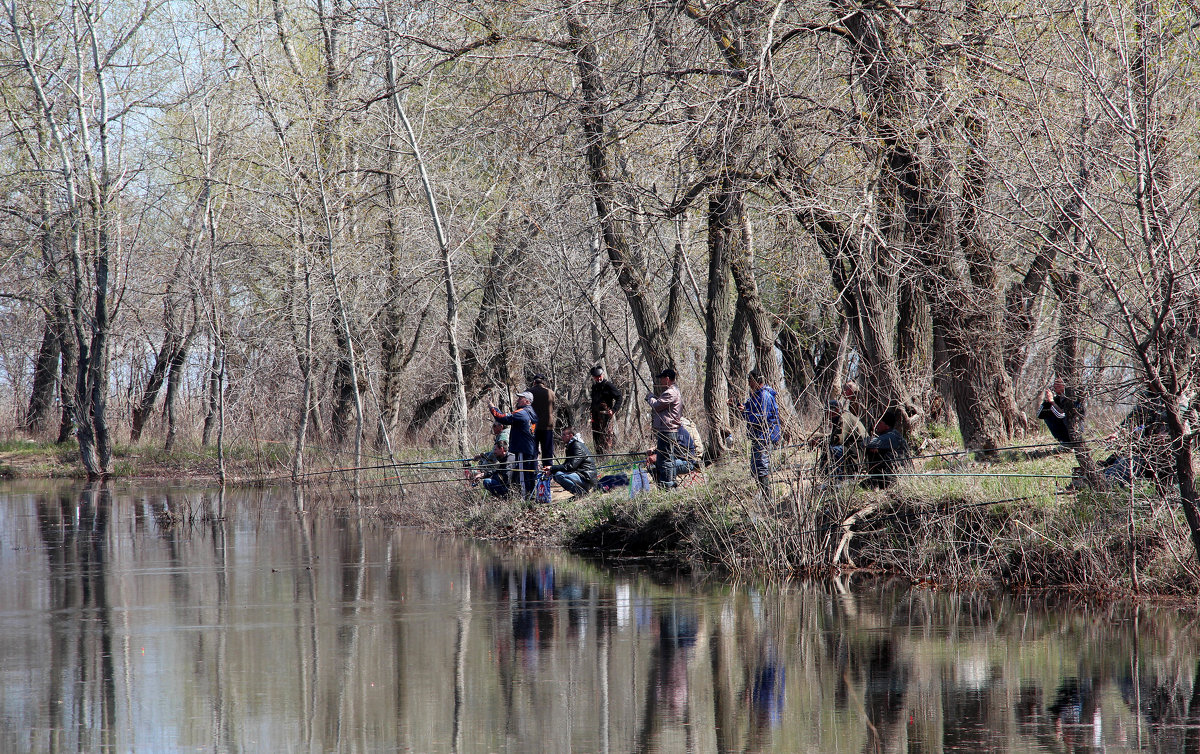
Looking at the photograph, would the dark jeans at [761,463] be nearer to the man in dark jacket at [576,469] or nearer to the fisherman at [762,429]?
the fisherman at [762,429]

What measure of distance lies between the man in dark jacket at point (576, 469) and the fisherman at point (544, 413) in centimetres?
29

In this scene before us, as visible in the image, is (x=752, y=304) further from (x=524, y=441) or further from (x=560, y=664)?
(x=560, y=664)

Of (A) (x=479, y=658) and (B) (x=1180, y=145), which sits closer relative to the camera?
(A) (x=479, y=658)

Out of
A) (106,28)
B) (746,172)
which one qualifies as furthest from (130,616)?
(106,28)

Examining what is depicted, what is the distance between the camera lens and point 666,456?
15828mm

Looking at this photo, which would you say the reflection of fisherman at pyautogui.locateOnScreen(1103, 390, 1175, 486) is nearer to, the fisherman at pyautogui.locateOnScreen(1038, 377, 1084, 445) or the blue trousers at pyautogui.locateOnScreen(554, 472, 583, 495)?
the fisherman at pyautogui.locateOnScreen(1038, 377, 1084, 445)

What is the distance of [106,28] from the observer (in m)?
31.1

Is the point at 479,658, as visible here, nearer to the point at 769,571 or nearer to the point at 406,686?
the point at 406,686

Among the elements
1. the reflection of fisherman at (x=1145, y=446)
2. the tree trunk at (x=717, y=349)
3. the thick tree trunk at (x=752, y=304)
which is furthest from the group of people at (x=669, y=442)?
the reflection of fisherman at (x=1145, y=446)

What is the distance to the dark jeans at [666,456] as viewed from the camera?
15703 mm

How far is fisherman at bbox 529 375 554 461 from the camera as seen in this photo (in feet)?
57.6

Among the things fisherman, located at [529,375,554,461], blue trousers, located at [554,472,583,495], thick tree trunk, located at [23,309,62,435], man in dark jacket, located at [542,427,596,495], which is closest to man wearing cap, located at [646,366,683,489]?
man in dark jacket, located at [542,427,596,495]

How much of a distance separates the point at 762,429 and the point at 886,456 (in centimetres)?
134

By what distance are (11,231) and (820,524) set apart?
1047 inches
